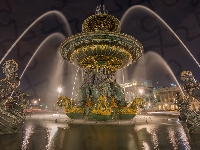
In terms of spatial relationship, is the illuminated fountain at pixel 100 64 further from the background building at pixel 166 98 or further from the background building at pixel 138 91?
the background building at pixel 138 91

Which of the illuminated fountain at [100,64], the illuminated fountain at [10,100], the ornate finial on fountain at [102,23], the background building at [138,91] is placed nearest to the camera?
the illuminated fountain at [10,100]

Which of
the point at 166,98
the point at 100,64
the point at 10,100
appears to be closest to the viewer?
the point at 10,100

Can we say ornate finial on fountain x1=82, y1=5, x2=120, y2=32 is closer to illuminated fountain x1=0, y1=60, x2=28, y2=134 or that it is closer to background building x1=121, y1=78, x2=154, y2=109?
illuminated fountain x1=0, y1=60, x2=28, y2=134

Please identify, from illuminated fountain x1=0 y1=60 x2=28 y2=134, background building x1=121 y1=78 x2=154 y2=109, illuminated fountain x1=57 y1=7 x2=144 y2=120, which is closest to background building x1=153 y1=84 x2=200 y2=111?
background building x1=121 y1=78 x2=154 y2=109

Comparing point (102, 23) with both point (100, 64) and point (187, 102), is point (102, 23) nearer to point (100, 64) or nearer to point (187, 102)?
point (100, 64)

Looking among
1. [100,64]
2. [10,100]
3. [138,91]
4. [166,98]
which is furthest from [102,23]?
[138,91]

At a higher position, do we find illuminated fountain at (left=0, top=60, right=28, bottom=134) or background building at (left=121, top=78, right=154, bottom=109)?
background building at (left=121, top=78, right=154, bottom=109)

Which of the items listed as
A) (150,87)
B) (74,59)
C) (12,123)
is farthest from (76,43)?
(150,87)

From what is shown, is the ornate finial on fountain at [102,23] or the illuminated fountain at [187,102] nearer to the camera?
the illuminated fountain at [187,102]

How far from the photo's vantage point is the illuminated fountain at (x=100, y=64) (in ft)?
33.5

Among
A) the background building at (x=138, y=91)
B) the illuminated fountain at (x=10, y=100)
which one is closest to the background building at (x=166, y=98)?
the background building at (x=138, y=91)

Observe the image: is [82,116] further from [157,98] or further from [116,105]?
[157,98]

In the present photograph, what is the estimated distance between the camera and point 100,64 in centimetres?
1222

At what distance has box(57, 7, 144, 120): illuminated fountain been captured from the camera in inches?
402
